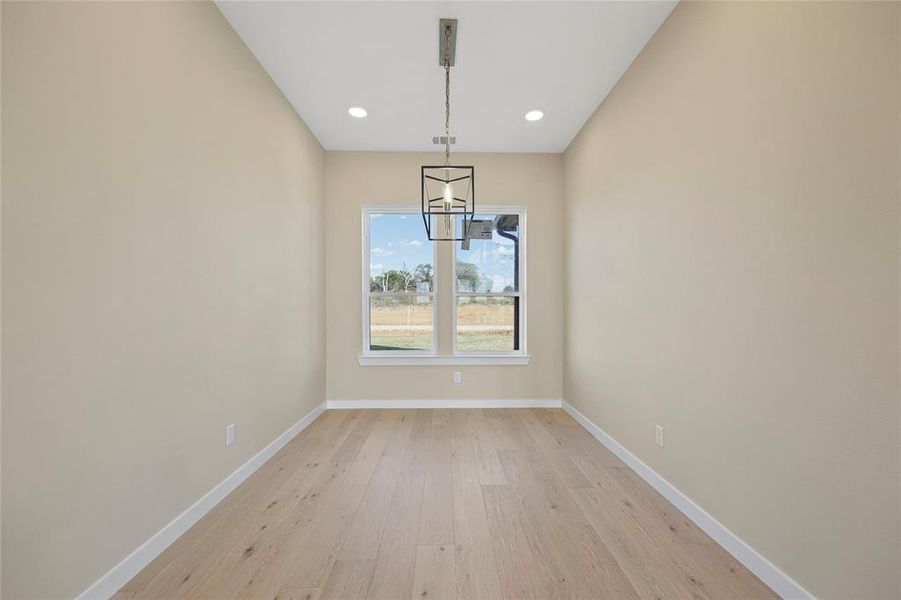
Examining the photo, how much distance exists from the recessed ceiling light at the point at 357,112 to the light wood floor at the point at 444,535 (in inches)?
113

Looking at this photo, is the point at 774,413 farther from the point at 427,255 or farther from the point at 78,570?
the point at 427,255

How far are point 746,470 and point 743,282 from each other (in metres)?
0.84

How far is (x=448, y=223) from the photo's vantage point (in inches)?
110

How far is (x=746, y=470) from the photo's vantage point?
157cm

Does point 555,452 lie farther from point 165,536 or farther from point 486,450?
point 165,536

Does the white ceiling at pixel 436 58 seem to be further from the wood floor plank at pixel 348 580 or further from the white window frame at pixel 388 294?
the wood floor plank at pixel 348 580

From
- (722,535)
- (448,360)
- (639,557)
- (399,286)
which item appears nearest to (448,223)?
(399,286)

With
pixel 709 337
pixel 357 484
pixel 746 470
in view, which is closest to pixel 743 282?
pixel 709 337

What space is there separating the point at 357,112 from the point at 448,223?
1356mm

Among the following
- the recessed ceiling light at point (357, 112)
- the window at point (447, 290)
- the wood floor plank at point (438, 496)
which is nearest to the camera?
the wood floor plank at point (438, 496)

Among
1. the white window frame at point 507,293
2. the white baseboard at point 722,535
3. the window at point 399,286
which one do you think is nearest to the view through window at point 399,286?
the window at point 399,286

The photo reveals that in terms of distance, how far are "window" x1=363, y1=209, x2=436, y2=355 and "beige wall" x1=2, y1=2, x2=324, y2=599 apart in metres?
1.65

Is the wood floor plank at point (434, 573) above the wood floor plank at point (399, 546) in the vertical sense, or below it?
above

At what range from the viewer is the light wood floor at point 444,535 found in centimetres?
145
